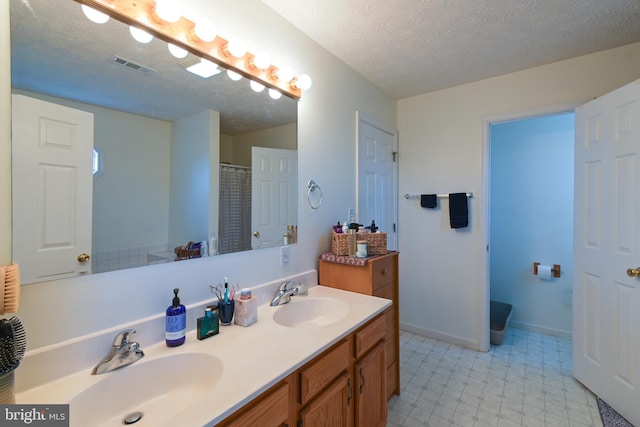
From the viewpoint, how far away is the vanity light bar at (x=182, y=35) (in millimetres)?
1045

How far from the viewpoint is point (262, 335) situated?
3.86ft

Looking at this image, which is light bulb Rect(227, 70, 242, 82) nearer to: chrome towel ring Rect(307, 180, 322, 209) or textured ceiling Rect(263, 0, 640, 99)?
textured ceiling Rect(263, 0, 640, 99)

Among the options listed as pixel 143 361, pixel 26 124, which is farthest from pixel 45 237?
pixel 143 361

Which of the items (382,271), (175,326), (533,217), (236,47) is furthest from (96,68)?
(533,217)

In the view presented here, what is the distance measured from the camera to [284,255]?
1.73 m

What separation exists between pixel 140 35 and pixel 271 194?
2.92 feet

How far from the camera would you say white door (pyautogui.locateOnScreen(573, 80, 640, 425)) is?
1.72 metres

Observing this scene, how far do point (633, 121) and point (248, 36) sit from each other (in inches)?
87.9

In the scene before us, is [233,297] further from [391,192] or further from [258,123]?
[391,192]

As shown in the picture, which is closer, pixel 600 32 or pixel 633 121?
pixel 633 121

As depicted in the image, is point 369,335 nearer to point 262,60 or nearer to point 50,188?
point 50,188

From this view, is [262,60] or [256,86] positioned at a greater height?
[262,60]

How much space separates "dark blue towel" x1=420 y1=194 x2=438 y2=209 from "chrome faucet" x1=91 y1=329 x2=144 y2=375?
2527 millimetres

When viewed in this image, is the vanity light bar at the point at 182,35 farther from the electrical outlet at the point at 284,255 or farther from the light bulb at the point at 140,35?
the electrical outlet at the point at 284,255
